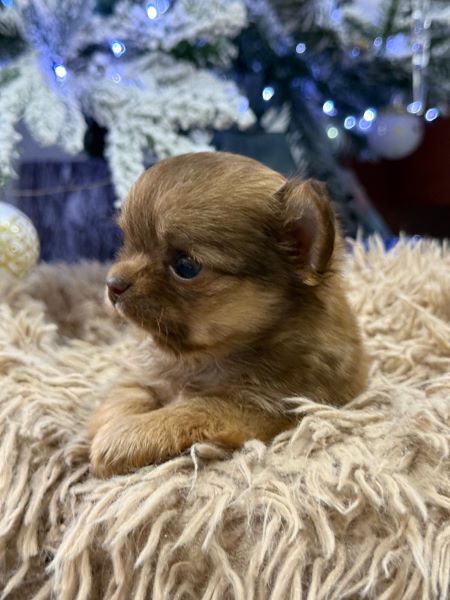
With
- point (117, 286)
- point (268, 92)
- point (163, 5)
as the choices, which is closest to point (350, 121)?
point (268, 92)

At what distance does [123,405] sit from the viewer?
0.96 meters

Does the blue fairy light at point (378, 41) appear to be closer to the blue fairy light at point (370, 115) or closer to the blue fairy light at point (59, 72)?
the blue fairy light at point (370, 115)

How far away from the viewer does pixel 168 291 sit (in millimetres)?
869

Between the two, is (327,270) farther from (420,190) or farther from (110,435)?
(420,190)

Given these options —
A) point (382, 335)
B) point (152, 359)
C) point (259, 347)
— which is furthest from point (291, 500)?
point (382, 335)

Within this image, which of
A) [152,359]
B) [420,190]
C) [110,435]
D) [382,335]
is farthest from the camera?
[420,190]

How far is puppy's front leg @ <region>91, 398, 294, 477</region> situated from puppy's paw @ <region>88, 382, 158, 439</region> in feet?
0.14

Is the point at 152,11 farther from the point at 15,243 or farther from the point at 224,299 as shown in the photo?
the point at 224,299

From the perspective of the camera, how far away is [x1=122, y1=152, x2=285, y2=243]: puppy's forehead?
855 mm

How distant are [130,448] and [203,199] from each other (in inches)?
12.7

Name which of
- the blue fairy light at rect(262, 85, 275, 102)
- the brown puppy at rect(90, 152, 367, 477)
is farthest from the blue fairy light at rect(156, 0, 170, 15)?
the brown puppy at rect(90, 152, 367, 477)

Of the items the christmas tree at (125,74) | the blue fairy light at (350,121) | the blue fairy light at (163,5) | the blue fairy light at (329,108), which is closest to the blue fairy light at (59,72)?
the christmas tree at (125,74)

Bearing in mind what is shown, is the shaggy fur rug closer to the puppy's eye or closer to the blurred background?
the puppy's eye

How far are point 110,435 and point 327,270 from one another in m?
0.36
